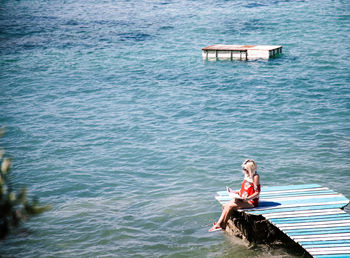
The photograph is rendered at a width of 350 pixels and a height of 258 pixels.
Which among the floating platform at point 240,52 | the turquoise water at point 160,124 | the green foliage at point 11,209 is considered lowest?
the turquoise water at point 160,124

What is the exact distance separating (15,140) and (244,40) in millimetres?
22081

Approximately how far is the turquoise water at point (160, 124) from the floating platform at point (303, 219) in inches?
25.0

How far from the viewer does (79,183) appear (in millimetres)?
15570

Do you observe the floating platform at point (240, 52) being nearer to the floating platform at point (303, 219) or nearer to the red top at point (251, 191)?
the floating platform at point (303, 219)

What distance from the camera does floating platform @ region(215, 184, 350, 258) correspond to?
896 centimetres

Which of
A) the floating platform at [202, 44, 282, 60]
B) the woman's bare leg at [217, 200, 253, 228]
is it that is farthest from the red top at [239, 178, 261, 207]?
the floating platform at [202, 44, 282, 60]

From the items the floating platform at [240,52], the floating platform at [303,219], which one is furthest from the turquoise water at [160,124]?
the floating platform at [240,52]

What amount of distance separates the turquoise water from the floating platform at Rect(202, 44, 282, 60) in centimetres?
88

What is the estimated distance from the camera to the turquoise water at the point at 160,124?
41.2 ft

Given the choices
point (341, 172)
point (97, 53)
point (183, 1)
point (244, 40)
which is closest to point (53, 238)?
point (341, 172)

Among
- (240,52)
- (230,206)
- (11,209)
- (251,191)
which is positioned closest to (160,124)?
(230,206)

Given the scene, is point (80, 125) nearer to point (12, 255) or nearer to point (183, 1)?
point (12, 255)

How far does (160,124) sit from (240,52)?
13.0 metres

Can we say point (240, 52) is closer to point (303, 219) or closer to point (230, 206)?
point (230, 206)
